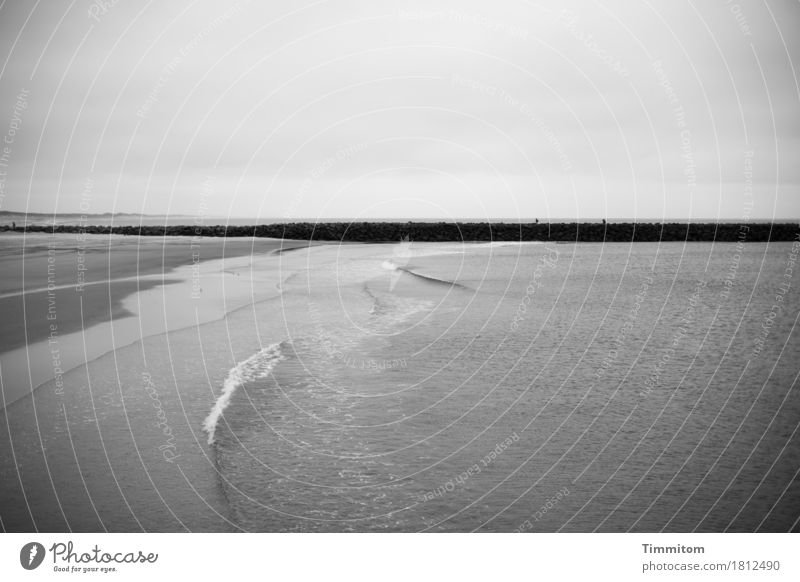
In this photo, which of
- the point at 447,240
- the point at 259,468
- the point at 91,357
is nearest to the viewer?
the point at 259,468

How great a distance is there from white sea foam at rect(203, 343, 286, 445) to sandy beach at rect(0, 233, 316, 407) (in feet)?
9.91

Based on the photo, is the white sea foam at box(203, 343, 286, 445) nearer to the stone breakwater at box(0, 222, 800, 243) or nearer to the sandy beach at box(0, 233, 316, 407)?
the sandy beach at box(0, 233, 316, 407)

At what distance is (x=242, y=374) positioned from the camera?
1155 cm

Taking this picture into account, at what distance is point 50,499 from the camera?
6.86 meters

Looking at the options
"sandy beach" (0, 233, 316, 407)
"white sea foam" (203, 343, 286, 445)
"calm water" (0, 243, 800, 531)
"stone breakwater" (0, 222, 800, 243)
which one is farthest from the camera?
"stone breakwater" (0, 222, 800, 243)

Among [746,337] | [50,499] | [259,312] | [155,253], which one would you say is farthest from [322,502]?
[155,253]

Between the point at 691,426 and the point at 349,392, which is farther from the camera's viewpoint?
the point at 349,392

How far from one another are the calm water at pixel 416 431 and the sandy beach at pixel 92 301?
1033 millimetres

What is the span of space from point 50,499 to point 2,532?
0.52m

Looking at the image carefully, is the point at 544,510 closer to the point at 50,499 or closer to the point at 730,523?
the point at 730,523

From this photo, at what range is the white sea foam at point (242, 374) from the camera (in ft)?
29.8

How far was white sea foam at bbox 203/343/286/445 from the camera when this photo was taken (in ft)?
29.8

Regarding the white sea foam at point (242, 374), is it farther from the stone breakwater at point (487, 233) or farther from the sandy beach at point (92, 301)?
the stone breakwater at point (487, 233)

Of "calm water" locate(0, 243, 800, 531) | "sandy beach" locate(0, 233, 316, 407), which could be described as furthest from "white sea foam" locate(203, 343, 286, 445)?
"sandy beach" locate(0, 233, 316, 407)
